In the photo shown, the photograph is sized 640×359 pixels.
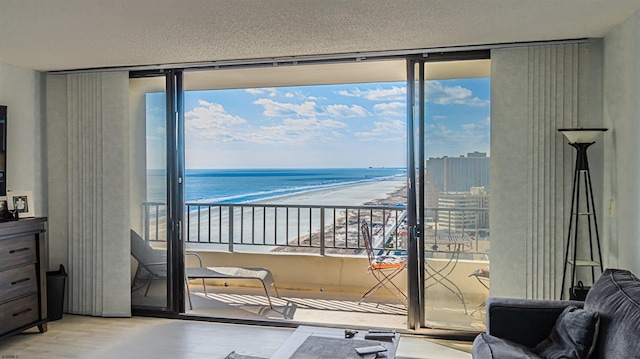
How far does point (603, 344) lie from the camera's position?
102 inches

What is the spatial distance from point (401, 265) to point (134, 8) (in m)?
3.91

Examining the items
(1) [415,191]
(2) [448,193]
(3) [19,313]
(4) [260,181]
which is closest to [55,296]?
(3) [19,313]

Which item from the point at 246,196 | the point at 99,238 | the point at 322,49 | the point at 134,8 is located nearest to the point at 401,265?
the point at 322,49

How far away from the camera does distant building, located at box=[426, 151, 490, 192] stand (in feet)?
14.3

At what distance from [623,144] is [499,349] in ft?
5.92

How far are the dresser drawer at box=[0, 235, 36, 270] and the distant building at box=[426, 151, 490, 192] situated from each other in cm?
354

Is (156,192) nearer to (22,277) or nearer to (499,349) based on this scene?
(22,277)

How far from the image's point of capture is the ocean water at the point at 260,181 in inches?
535

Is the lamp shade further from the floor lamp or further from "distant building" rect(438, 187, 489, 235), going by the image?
"distant building" rect(438, 187, 489, 235)

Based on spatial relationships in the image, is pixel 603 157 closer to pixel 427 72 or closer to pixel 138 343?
pixel 427 72

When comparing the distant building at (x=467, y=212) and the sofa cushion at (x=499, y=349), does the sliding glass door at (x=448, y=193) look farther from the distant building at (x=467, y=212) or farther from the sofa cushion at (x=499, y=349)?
the sofa cushion at (x=499, y=349)

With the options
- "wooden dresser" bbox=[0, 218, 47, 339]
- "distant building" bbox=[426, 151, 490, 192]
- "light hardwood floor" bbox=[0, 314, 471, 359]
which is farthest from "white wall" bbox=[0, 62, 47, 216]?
"distant building" bbox=[426, 151, 490, 192]

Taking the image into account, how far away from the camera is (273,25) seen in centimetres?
359

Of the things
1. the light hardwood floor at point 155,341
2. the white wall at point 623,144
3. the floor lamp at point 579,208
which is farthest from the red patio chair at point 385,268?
the white wall at point 623,144
